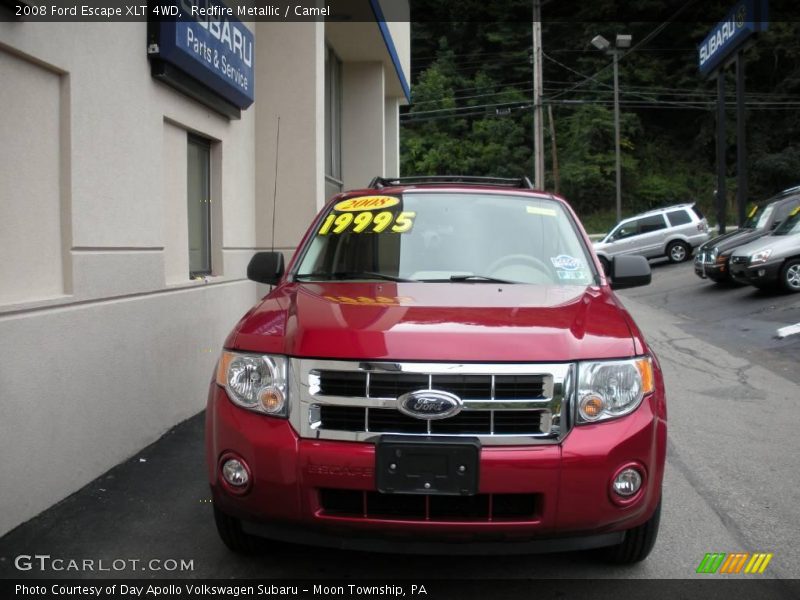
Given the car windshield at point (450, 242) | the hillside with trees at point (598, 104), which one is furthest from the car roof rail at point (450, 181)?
the hillside with trees at point (598, 104)

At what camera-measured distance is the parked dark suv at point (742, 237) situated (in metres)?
16.5

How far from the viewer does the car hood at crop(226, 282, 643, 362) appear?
121 inches

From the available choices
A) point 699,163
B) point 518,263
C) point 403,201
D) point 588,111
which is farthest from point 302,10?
point 699,163

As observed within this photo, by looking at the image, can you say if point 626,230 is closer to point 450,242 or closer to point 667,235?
point 667,235

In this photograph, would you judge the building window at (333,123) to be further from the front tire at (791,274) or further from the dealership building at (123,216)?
the front tire at (791,274)

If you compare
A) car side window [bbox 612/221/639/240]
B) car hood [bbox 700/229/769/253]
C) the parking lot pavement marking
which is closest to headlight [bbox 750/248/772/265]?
car hood [bbox 700/229/769/253]

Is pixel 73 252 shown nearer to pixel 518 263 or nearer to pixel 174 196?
pixel 174 196

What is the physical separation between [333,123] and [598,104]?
34345 millimetres

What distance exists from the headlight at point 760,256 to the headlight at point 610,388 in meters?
12.5

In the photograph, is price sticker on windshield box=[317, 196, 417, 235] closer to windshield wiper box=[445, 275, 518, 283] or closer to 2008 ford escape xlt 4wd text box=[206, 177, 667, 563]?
windshield wiper box=[445, 275, 518, 283]

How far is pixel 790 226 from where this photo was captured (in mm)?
15125

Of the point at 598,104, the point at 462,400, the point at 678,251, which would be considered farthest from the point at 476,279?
the point at 598,104

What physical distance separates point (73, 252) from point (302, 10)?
5708mm

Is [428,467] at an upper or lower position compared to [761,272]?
lower
